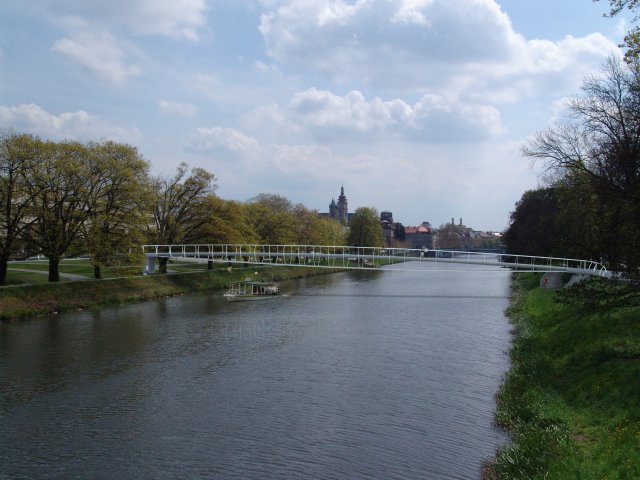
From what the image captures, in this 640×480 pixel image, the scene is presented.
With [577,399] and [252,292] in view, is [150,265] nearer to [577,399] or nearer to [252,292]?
[252,292]

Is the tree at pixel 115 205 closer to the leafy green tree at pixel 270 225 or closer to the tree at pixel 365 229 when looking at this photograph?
the leafy green tree at pixel 270 225

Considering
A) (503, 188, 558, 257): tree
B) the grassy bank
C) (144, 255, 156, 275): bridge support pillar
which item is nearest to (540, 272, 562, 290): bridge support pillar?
(503, 188, 558, 257): tree

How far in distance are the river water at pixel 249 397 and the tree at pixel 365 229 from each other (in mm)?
85699

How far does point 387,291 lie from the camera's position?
A: 64250mm

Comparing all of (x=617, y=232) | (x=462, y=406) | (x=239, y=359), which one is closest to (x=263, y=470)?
(x=462, y=406)

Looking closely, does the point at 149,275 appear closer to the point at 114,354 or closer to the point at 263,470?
the point at 114,354

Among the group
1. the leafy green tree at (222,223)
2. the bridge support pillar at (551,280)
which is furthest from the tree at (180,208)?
the bridge support pillar at (551,280)

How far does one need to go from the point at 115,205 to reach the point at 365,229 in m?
83.0

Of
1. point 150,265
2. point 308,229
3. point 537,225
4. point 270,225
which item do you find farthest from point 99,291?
point 308,229

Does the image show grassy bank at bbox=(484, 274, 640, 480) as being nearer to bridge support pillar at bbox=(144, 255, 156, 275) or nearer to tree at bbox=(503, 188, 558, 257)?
tree at bbox=(503, 188, 558, 257)

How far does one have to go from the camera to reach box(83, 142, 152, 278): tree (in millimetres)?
47406

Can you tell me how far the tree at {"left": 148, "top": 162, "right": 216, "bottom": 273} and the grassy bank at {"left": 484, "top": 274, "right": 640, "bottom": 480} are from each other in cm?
4461

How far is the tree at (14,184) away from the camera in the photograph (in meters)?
42.2

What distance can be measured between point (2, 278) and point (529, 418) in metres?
42.2
